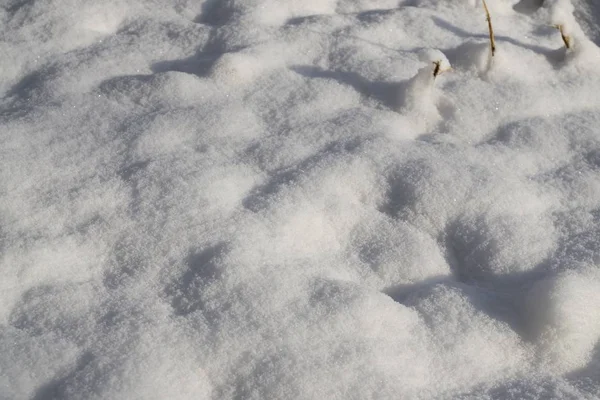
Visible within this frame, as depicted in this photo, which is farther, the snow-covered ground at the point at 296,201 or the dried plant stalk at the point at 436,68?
the dried plant stalk at the point at 436,68

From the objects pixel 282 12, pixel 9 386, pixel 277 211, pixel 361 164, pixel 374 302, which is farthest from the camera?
pixel 282 12

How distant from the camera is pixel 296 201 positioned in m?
1.56

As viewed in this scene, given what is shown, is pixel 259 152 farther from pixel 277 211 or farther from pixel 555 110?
pixel 555 110

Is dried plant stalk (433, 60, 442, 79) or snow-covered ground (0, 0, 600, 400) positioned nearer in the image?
snow-covered ground (0, 0, 600, 400)

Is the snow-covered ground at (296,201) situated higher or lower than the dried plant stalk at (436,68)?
lower

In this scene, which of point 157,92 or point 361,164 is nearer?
point 361,164

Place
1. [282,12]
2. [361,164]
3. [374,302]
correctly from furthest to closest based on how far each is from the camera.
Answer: [282,12] → [361,164] → [374,302]

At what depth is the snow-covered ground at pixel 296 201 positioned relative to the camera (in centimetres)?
125

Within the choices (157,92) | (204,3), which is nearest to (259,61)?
(157,92)

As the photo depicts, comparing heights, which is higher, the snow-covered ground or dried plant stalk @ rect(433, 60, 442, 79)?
dried plant stalk @ rect(433, 60, 442, 79)

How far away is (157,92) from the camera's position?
189 cm

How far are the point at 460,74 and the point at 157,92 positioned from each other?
2.73 feet

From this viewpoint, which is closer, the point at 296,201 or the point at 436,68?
the point at 296,201

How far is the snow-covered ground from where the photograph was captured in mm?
1248
